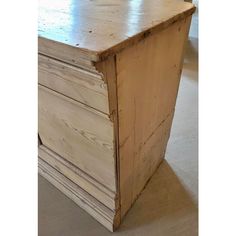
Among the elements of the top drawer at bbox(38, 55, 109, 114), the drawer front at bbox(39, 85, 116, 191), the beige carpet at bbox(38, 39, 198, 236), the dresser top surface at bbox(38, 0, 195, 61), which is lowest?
the beige carpet at bbox(38, 39, 198, 236)

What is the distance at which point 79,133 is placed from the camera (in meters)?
0.90

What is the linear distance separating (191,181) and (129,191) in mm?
379

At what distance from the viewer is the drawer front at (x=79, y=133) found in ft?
2.63

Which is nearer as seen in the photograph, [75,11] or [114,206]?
[75,11]

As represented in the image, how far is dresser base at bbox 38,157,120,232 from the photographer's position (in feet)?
3.45

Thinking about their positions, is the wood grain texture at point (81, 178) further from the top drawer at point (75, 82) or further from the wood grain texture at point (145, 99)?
the top drawer at point (75, 82)

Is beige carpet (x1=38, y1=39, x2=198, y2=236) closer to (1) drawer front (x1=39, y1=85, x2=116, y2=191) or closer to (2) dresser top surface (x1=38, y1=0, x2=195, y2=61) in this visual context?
(1) drawer front (x1=39, y1=85, x2=116, y2=191)

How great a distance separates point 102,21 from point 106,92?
0.79 feet

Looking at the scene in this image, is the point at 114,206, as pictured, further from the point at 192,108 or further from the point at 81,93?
the point at 192,108

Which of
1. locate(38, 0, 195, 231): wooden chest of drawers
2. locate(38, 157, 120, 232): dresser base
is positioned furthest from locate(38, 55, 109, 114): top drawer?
locate(38, 157, 120, 232): dresser base

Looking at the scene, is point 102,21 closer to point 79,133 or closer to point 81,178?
point 79,133

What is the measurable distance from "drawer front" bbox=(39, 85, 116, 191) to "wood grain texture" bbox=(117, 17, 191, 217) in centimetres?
5
